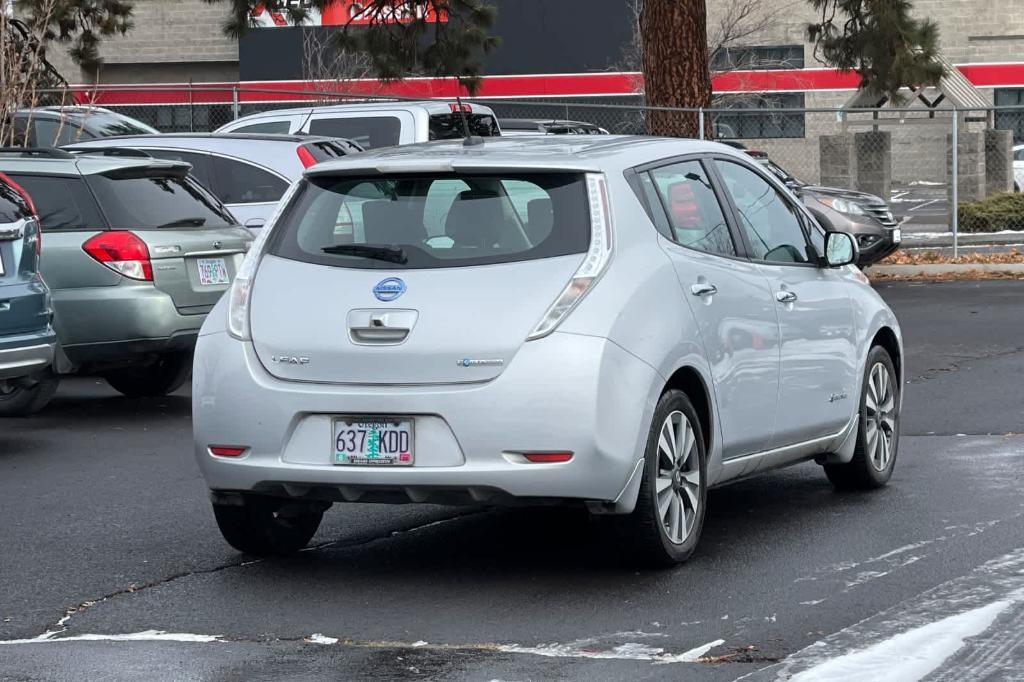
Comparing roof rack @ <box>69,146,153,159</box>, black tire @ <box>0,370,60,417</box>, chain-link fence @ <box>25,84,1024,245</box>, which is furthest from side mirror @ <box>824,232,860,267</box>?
chain-link fence @ <box>25,84,1024,245</box>

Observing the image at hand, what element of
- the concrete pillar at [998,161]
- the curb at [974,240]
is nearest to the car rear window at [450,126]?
the curb at [974,240]

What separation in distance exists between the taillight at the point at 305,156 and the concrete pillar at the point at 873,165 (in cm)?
1504

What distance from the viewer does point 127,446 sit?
10.6 m

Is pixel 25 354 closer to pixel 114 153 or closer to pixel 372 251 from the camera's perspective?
pixel 114 153

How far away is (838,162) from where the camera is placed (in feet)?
93.3

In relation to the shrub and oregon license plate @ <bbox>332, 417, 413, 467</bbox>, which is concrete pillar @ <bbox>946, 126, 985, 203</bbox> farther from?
oregon license plate @ <bbox>332, 417, 413, 467</bbox>

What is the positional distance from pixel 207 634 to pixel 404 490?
0.89 meters

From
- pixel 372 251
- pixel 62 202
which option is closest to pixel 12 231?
pixel 62 202

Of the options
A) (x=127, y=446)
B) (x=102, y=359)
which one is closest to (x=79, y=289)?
(x=102, y=359)

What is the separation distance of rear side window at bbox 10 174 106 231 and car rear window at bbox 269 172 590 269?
16.2 feet

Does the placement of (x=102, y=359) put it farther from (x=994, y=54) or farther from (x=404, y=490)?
(x=994, y=54)

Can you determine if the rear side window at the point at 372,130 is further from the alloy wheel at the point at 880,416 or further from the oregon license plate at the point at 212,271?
the alloy wheel at the point at 880,416

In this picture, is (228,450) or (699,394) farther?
(699,394)

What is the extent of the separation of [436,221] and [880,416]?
301cm
